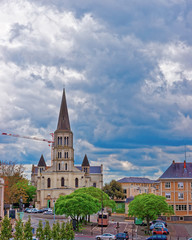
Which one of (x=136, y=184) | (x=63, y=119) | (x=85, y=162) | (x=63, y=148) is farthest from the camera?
(x=136, y=184)

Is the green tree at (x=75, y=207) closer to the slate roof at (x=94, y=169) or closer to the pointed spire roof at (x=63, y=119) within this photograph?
the pointed spire roof at (x=63, y=119)

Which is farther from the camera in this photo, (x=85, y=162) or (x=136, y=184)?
(x=136, y=184)

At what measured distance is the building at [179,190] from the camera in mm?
83750

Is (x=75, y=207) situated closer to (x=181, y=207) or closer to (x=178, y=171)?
(x=181, y=207)

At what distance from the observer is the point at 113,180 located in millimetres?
147125

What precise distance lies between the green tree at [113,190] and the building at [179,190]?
Answer: 57.8 metres

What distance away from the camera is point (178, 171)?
8681 cm

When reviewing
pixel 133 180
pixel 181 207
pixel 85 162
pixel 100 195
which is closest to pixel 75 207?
pixel 100 195

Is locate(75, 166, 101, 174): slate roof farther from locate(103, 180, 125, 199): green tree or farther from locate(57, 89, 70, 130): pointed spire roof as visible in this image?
locate(57, 89, 70, 130): pointed spire roof

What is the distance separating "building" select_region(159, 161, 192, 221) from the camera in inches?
3297

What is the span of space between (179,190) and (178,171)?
4.50 metres

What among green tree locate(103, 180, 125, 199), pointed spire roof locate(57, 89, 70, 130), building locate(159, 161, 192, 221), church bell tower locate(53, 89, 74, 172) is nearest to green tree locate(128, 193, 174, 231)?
building locate(159, 161, 192, 221)

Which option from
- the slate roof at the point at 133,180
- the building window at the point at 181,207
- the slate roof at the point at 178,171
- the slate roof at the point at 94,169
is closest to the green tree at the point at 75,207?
the building window at the point at 181,207

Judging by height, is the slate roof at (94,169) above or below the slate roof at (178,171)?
above
